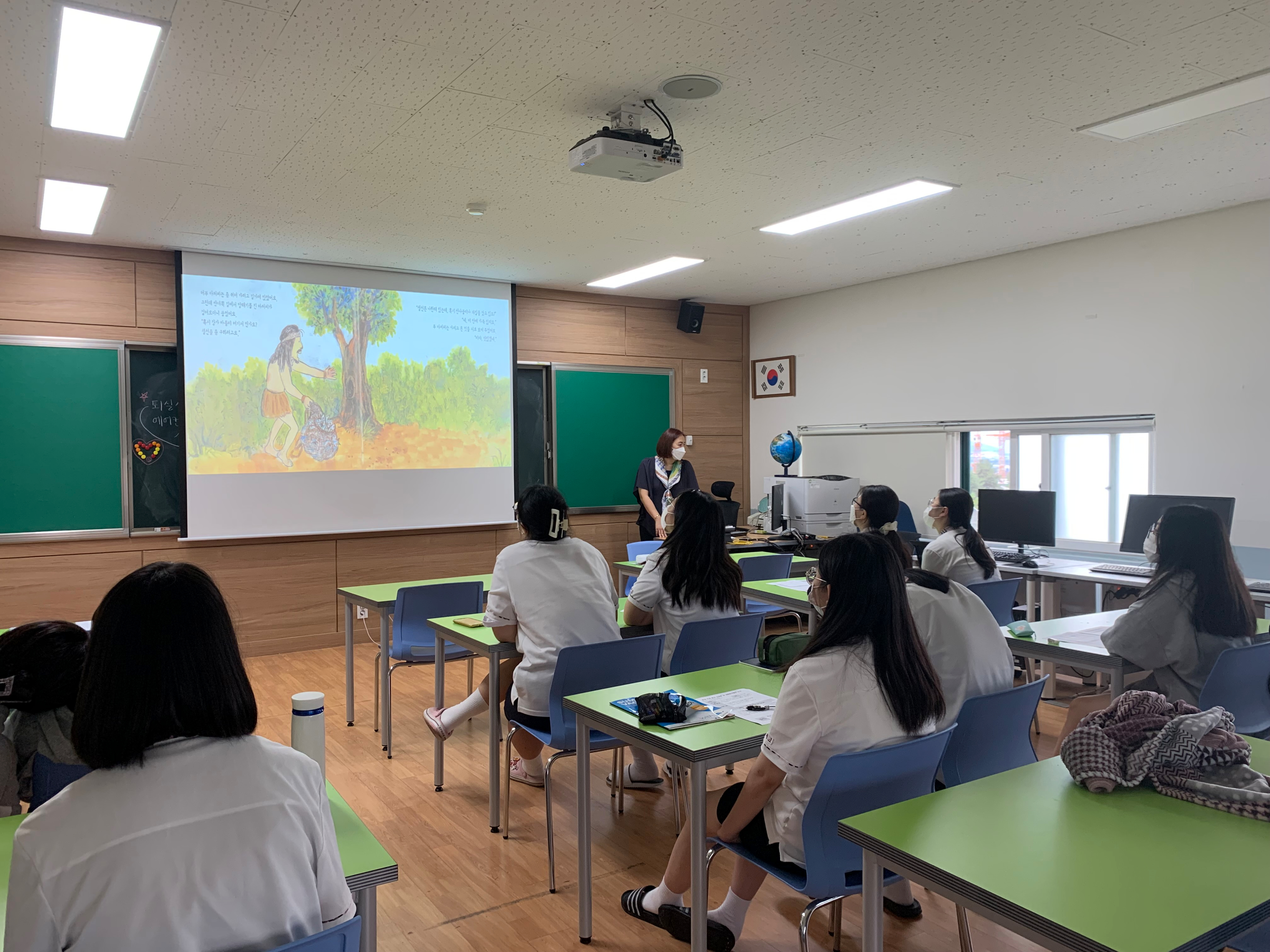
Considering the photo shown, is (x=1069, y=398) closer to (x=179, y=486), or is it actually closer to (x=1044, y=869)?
(x=1044, y=869)

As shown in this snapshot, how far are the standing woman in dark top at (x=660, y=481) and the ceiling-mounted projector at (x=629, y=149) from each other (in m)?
3.55

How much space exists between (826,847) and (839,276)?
19.3ft

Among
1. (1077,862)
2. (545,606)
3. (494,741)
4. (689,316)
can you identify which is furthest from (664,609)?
(689,316)

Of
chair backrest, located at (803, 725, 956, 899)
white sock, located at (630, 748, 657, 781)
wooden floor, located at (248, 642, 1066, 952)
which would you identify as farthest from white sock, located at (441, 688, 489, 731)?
chair backrest, located at (803, 725, 956, 899)

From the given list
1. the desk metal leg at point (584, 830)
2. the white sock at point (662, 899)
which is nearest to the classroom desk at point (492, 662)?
the desk metal leg at point (584, 830)

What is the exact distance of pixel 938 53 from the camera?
121 inches

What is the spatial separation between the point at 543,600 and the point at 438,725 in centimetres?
98

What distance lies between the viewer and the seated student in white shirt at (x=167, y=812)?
1.13 m

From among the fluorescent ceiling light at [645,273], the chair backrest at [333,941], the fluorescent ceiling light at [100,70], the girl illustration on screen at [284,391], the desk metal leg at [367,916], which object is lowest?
the desk metal leg at [367,916]

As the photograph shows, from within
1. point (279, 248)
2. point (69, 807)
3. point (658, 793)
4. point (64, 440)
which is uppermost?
point (279, 248)

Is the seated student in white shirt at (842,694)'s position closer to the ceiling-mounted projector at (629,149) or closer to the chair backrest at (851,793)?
the chair backrest at (851,793)

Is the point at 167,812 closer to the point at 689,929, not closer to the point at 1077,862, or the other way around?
the point at 1077,862

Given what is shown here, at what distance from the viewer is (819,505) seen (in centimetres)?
705

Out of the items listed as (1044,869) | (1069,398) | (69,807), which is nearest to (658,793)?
(1044,869)
